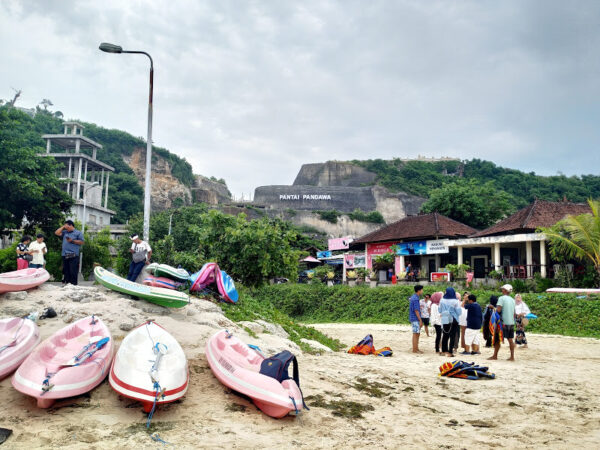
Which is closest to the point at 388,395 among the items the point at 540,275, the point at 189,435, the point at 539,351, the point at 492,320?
the point at 189,435

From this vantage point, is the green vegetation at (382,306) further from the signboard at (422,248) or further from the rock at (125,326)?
the rock at (125,326)

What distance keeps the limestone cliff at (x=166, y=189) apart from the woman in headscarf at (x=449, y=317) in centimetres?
6499

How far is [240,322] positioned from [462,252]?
23.6m

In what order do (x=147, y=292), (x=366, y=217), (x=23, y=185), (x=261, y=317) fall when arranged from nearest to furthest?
(x=147, y=292), (x=261, y=317), (x=23, y=185), (x=366, y=217)

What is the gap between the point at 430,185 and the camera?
3174 inches

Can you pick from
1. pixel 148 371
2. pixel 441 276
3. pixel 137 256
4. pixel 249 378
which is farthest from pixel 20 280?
pixel 441 276

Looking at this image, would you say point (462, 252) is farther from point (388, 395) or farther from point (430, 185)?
point (430, 185)

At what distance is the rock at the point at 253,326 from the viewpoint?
29.9 ft

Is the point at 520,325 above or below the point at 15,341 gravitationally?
below

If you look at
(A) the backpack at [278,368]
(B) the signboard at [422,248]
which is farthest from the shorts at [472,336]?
(B) the signboard at [422,248]

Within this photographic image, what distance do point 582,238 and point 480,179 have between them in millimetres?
66248

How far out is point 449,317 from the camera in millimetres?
10523

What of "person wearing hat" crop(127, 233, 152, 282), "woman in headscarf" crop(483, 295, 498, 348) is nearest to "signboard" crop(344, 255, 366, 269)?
"woman in headscarf" crop(483, 295, 498, 348)

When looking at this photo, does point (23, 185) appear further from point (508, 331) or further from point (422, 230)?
point (422, 230)
